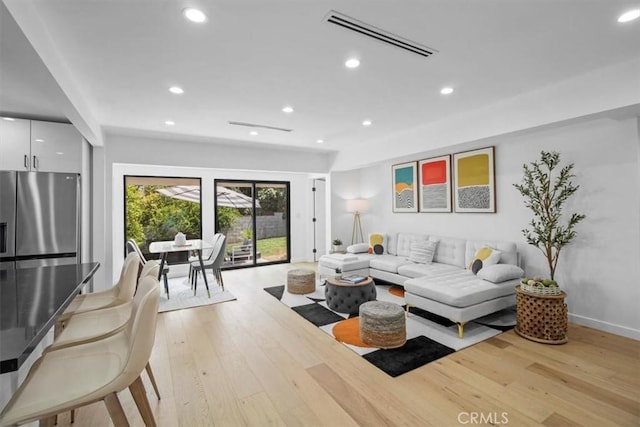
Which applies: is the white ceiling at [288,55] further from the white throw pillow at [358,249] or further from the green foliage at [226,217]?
the green foliage at [226,217]

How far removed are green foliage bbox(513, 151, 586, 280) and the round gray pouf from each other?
1.87 meters

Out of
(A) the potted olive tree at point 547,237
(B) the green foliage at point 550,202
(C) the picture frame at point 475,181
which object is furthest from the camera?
(C) the picture frame at point 475,181

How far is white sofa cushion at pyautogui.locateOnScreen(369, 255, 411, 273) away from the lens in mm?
4720

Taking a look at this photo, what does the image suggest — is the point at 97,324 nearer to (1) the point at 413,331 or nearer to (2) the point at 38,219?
(2) the point at 38,219

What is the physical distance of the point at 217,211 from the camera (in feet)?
21.8

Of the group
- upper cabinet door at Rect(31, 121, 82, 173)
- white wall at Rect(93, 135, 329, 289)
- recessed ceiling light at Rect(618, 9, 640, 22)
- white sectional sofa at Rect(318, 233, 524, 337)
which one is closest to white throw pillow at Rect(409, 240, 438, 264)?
white sectional sofa at Rect(318, 233, 524, 337)

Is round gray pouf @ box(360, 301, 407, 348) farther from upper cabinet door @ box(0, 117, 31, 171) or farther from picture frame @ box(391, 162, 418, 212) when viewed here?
upper cabinet door @ box(0, 117, 31, 171)

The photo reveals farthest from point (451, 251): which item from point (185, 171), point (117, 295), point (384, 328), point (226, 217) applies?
point (185, 171)

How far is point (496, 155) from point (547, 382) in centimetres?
299

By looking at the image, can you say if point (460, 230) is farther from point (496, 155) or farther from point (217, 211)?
point (217, 211)

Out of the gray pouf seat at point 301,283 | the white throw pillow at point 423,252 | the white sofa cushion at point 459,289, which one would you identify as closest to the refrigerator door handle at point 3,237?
the gray pouf seat at point 301,283

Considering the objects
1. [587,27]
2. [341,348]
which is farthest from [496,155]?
[341,348]

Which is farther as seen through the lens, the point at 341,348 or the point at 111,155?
the point at 111,155

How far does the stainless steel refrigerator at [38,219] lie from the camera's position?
3254mm
